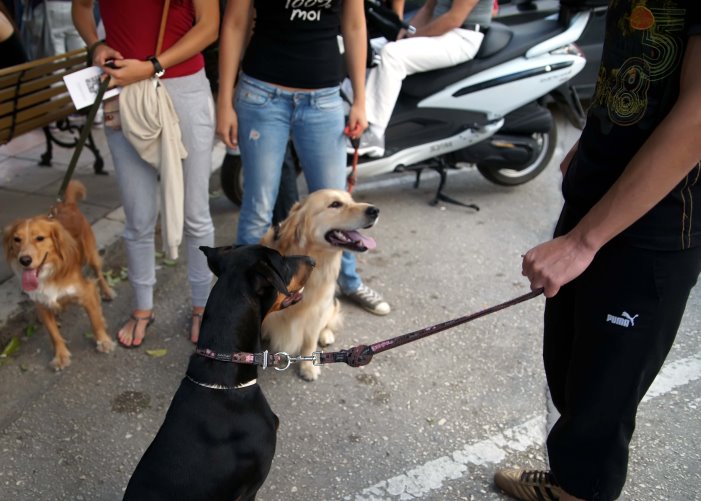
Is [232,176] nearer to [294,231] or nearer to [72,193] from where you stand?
[72,193]

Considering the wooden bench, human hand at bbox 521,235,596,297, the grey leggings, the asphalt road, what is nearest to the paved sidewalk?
the asphalt road

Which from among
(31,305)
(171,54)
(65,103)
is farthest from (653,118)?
(65,103)

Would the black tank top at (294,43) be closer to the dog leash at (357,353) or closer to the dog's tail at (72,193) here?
the dog's tail at (72,193)

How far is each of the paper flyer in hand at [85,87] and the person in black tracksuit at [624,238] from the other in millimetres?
2137

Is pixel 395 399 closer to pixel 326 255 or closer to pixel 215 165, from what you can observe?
pixel 326 255

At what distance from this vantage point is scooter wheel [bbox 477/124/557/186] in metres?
5.16

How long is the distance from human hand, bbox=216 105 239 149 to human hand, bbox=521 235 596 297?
6.09 feet

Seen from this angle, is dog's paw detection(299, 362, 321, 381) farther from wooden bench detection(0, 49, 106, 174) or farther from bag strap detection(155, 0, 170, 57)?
wooden bench detection(0, 49, 106, 174)

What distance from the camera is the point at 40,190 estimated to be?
4715 millimetres

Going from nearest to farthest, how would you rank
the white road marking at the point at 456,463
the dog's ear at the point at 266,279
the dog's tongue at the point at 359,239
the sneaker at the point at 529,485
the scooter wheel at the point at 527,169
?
1. the dog's ear at the point at 266,279
2. the sneaker at the point at 529,485
3. the white road marking at the point at 456,463
4. the dog's tongue at the point at 359,239
5. the scooter wheel at the point at 527,169

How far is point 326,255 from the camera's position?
9.61 ft

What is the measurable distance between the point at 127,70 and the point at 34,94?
1401mm

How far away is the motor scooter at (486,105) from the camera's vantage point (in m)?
4.55

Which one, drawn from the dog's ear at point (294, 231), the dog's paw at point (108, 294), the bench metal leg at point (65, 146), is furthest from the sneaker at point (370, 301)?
the bench metal leg at point (65, 146)
